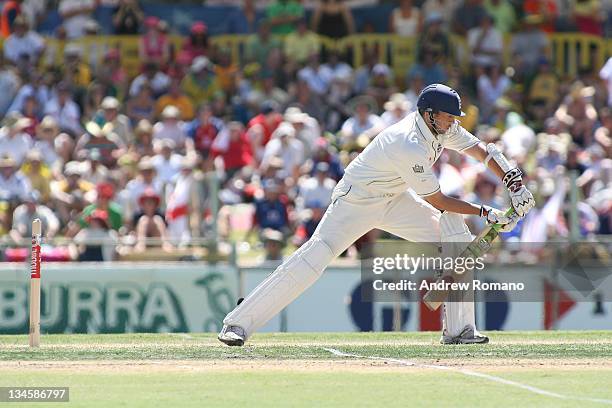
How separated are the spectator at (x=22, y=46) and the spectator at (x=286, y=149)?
5118mm

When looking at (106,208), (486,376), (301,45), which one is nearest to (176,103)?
(301,45)

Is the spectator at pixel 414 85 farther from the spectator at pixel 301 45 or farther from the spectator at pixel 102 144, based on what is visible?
the spectator at pixel 102 144

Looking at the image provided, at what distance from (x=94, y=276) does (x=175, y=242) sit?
1.14 meters

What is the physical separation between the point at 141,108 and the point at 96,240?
5.42 meters

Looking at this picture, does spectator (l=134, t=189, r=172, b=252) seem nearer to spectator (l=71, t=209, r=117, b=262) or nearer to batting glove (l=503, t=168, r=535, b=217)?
spectator (l=71, t=209, r=117, b=262)

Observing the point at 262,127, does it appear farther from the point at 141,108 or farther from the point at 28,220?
the point at 28,220

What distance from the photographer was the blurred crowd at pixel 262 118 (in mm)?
18422

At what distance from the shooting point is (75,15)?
24.1 m

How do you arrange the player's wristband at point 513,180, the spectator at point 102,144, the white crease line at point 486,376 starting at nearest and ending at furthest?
1. the white crease line at point 486,376
2. the player's wristband at point 513,180
3. the spectator at point 102,144

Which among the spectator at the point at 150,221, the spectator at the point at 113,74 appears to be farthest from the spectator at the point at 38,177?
the spectator at the point at 113,74

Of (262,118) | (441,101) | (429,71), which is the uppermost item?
(429,71)

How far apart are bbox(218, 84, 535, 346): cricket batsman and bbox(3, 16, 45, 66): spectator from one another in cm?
1333

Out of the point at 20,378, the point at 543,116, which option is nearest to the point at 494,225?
the point at 20,378

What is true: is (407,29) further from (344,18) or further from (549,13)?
(549,13)
